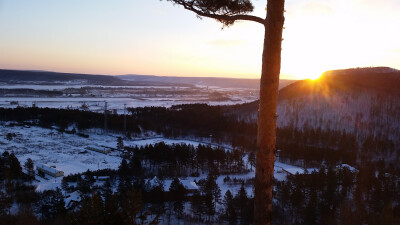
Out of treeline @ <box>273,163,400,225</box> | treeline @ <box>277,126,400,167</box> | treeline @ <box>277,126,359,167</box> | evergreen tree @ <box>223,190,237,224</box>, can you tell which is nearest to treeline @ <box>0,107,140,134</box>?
treeline @ <box>277,126,359,167</box>

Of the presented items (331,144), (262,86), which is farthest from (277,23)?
(331,144)

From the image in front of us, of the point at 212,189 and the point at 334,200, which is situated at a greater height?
the point at 212,189

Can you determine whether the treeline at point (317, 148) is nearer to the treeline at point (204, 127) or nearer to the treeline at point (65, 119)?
the treeline at point (204, 127)

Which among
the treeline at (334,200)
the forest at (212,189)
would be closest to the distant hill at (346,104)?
the forest at (212,189)

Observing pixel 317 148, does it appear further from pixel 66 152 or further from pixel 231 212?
pixel 66 152

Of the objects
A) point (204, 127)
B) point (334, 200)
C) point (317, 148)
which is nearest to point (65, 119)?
point (204, 127)

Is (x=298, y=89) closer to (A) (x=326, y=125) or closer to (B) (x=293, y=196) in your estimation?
(A) (x=326, y=125)

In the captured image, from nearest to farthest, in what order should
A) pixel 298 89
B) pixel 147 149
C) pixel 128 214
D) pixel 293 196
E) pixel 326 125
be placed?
pixel 128 214 < pixel 293 196 < pixel 147 149 < pixel 326 125 < pixel 298 89
